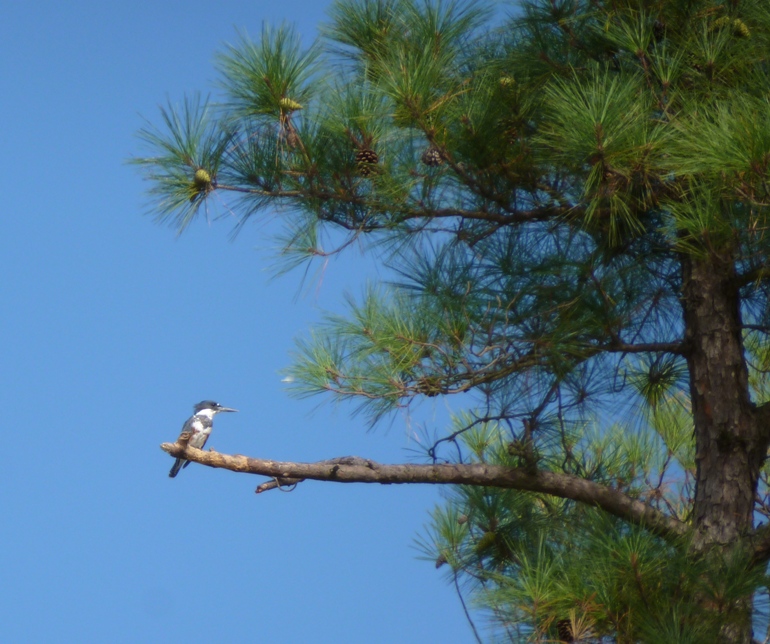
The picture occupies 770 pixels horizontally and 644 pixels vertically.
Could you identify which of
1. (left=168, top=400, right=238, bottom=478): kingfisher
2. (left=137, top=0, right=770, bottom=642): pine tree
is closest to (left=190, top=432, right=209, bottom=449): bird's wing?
(left=168, top=400, right=238, bottom=478): kingfisher

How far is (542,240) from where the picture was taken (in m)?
2.17

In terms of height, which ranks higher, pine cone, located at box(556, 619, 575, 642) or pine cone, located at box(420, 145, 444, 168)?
pine cone, located at box(420, 145, 444, 168)

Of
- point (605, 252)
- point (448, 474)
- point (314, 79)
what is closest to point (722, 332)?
point (605, 252)

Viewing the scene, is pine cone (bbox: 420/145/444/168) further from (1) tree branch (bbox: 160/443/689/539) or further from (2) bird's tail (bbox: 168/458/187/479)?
(2) bird's tail (bbox: 168/458/187/479)

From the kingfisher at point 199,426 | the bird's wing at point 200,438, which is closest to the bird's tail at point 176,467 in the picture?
the kingfisher at point 199,426

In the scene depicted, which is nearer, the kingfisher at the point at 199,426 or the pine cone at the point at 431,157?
the pine cone at the point at 431,157

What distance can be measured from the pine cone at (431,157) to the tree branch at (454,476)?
55cm

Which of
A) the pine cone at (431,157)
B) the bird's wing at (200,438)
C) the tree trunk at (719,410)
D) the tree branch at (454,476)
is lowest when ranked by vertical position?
the tree branch at (454,476)

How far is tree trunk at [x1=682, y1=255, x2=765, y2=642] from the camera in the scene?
1.93m

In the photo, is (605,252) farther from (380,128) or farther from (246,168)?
(246,168)

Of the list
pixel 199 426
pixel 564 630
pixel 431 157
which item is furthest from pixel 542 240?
pixel 199 426

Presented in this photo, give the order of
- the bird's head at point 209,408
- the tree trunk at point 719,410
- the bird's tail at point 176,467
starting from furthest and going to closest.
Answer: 1. the bird's head at point 209,408
2. the bird's tail at point 176,467
3. the tree trunk at point 719,410

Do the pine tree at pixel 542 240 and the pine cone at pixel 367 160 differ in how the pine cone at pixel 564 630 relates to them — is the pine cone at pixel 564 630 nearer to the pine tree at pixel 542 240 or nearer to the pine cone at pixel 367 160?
the pine tree at pixel 542 240

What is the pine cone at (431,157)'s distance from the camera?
201 cm
